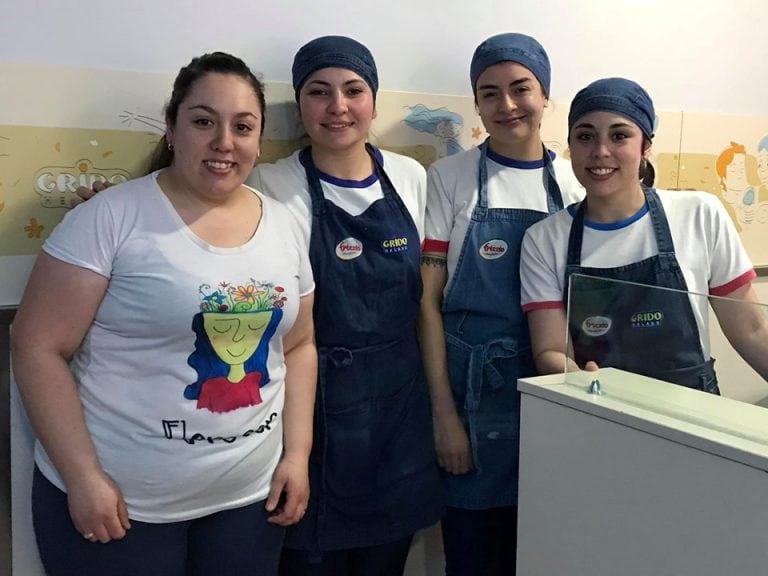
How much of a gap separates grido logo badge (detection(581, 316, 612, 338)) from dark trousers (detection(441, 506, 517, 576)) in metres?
0.55

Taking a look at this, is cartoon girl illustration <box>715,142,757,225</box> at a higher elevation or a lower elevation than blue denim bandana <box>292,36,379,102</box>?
lower

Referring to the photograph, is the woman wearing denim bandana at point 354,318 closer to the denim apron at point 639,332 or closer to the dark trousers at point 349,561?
the dark trousers at point 349,561

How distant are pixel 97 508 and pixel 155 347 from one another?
9.6 inches

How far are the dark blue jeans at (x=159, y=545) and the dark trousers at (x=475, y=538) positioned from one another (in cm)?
48

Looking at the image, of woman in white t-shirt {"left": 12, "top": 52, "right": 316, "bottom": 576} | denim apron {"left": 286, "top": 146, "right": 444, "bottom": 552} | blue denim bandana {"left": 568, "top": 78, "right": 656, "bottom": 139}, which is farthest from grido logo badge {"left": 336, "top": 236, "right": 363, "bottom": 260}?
blue denim bandana {"left": 568, "top": 78, "right": 656, "bottom": 139}

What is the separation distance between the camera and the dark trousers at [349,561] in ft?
4.92

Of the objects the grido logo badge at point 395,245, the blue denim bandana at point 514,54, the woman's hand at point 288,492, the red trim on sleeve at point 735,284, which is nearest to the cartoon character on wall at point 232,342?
the woman's hand at point 288,492

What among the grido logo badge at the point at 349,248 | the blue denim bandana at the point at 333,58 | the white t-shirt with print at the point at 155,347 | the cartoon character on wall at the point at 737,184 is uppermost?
the blue denim bandana at the point at 333,58

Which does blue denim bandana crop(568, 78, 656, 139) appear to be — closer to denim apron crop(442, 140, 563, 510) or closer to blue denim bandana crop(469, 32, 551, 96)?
blue denim bandana crop(469, 32, 551, 96)

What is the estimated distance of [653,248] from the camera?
1438 millimetres

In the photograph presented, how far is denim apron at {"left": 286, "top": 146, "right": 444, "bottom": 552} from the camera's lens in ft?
4.70

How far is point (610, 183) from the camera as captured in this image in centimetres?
144

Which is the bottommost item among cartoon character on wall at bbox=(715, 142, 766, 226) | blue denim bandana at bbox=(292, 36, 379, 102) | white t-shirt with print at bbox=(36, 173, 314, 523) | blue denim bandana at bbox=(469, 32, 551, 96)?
white t-shirt with print at bbox=(36, 173, 314, 523)

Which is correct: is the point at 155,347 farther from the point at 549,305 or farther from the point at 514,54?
the point at 514,54
